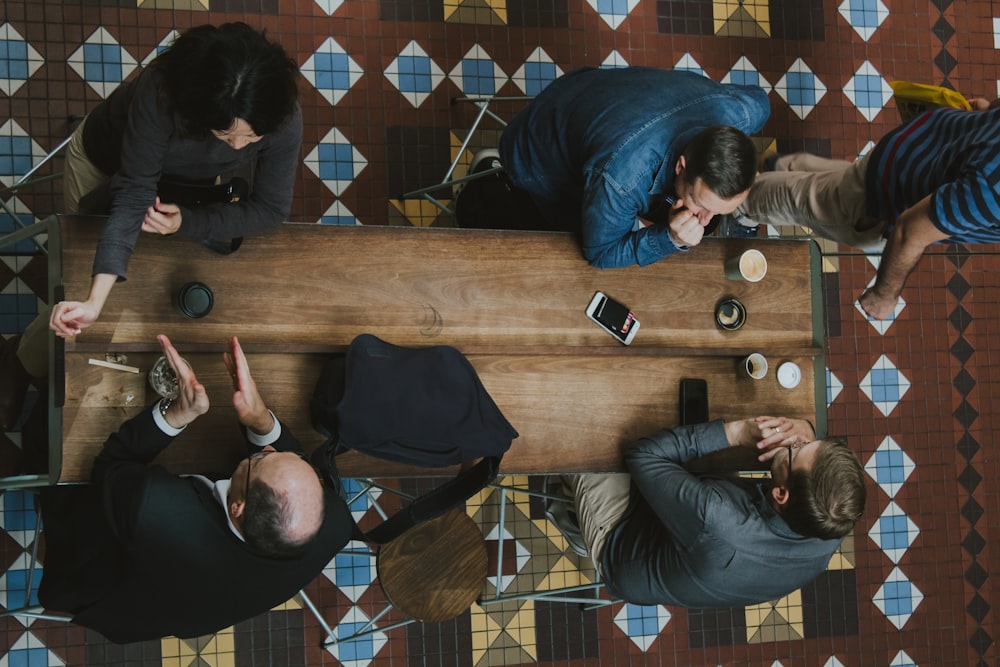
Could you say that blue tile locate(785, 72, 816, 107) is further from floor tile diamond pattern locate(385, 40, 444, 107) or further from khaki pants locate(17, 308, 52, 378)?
khaki pants locate(17, 308, 52, 378)

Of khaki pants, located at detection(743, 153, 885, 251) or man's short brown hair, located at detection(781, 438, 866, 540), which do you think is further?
khaki pants, located at detection(743, 153, 885, 251)

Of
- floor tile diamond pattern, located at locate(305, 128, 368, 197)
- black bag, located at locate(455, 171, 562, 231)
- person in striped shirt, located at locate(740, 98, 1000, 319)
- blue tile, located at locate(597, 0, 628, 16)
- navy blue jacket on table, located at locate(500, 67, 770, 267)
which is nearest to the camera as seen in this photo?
person in striped shirt, located at locate(740, 98, 1000, 319)

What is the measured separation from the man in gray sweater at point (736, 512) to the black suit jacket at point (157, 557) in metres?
1.05

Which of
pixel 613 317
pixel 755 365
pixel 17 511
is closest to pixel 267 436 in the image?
pixel 613 317

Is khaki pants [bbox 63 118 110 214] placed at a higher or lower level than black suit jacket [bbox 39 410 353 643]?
higher

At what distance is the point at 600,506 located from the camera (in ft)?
9.69

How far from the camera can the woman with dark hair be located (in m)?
1.81

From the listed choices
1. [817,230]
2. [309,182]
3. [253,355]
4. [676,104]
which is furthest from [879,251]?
[253,355]

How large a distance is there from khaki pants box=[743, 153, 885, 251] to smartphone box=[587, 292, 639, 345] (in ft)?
3.26

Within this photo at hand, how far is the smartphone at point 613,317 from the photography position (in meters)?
2.66

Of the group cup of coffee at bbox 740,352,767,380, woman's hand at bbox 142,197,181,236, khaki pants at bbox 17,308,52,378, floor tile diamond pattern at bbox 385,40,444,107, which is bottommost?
khaki pants at bbox 17,308,52,378

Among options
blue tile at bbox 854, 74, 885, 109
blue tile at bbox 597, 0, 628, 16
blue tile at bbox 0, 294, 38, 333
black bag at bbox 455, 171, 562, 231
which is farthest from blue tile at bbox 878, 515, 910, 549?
blue tile at bbox 0, 294, 38, 333

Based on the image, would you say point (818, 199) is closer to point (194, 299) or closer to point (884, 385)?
point (884, 385)

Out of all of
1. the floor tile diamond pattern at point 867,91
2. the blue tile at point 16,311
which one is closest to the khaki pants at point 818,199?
the floor tile diamond pattern at point 867,91
